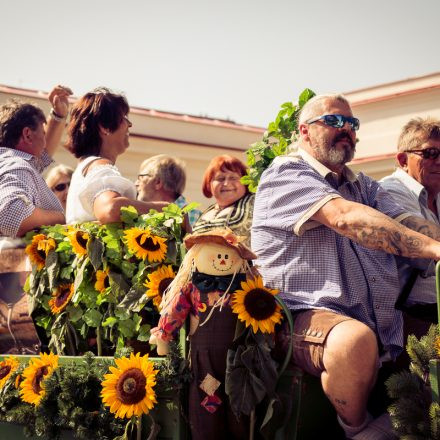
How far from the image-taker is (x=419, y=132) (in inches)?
184

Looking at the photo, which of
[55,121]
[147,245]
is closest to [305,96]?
[147,245]

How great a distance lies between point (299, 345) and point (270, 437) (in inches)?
15.5

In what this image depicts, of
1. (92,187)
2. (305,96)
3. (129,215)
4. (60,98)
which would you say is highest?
A: (60,98)

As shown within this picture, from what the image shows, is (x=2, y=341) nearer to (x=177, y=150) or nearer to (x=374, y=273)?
(x=374, y=273)

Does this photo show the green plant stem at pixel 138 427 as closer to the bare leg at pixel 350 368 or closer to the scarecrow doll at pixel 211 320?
the scarecrow doll at pixel 211 320

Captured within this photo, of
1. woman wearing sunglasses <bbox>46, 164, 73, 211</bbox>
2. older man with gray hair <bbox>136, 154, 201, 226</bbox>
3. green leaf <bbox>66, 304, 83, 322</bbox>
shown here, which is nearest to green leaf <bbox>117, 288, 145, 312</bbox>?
green leaf <bbox>66, 304, 83, 322</bbox>

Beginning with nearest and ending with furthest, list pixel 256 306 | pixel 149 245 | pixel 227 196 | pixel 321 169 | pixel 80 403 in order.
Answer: pixel 256 306 < pixel 80 403 < pixel 321 169 < pixel 149 245 < pixel 227 196

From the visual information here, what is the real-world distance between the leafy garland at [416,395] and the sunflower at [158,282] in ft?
4.15

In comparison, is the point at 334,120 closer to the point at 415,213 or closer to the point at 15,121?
the point at 415,213

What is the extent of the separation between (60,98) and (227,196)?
144 centimetres

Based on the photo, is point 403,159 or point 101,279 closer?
point 101,279

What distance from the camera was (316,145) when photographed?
152 inches

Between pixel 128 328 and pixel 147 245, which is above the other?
pixel 147 245

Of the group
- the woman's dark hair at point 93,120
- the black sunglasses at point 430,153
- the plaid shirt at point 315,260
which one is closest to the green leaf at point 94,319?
the plaid shirt at point 315,260
